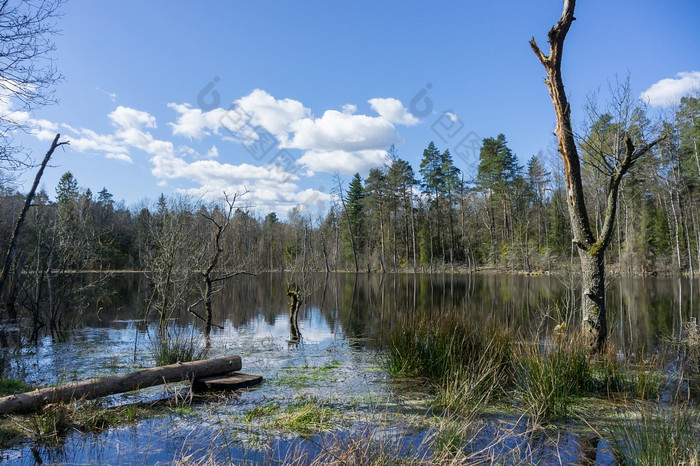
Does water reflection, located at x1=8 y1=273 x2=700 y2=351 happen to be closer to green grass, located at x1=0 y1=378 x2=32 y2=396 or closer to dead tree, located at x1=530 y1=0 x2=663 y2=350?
dead tree, located at x1=530 y1=0 x2=663 y2=350

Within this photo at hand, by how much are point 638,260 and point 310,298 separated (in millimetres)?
27430

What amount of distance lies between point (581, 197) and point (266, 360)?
713cm

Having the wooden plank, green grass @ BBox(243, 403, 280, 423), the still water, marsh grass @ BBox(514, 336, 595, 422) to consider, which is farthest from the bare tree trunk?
marsh grass @ BBox(514, 336, 595, 422)

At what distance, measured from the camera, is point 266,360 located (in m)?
9.88

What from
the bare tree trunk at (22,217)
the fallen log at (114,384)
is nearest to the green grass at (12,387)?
the fallen log at (114,384)

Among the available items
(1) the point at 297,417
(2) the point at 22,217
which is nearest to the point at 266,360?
(1) the point at 297,417

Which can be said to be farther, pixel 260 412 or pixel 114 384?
pixel 114 384

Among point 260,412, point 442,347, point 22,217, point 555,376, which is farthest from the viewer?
point 22,217

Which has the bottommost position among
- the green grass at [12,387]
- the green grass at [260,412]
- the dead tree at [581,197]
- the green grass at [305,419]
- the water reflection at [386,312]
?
the water reflection at [386,312]

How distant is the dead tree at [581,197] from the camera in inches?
307

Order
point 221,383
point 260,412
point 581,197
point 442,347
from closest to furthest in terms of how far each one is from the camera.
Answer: point 260,412, point 221,383, point 442,347, point 581,197

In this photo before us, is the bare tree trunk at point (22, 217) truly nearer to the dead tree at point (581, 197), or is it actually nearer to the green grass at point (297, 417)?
the green grass at point (297, 417)

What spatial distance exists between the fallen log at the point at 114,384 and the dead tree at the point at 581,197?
6.22 metres

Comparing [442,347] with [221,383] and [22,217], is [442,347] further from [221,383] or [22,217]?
[22,217]
